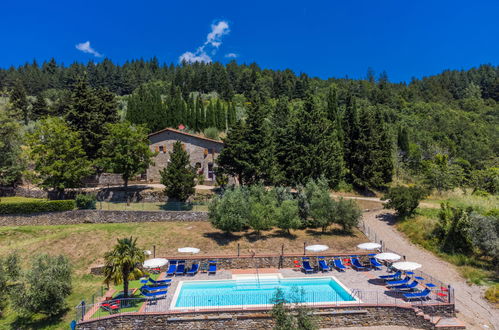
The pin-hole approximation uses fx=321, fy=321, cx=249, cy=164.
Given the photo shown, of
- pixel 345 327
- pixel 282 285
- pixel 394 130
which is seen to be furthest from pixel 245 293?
pixel 394 130

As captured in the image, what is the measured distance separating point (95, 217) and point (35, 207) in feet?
18.3

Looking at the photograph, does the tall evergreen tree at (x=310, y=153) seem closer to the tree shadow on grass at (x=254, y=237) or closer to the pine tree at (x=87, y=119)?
the tree shadow on grass at (x=254, y=237)

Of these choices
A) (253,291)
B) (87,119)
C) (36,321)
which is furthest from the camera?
(87,119)

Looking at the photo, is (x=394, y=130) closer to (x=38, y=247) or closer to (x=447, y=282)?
(x=447, y=282)

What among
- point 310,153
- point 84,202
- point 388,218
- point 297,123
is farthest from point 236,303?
point 297,123

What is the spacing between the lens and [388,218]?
3444cm

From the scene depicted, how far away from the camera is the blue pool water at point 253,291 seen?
1825 centimetres

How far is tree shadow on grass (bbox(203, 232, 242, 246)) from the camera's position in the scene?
27847 millimetres

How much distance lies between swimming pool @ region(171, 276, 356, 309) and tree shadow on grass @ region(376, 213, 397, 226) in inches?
553

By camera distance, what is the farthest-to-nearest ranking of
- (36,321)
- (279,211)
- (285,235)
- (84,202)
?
(84,202) → (285,235) → (279,211) → (36,321)

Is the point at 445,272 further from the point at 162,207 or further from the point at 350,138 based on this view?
the point at 350,138

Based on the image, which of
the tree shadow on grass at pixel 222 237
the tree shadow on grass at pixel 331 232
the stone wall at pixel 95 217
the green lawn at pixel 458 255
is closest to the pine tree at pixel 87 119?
the stone wall at pixel 95 217

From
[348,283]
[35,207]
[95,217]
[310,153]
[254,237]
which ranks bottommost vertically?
[348,283]

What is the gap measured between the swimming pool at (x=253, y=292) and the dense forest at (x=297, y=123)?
1594 cm
